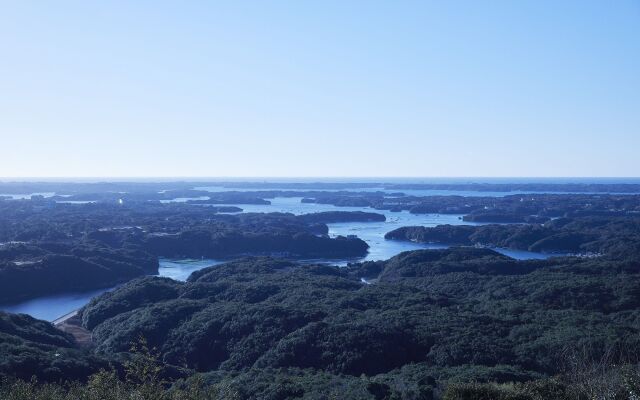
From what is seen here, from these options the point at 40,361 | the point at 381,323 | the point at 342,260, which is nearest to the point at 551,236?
the point at 342,260

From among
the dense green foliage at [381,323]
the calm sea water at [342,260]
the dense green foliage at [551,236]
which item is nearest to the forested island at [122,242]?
the calm sea water at [342,260]

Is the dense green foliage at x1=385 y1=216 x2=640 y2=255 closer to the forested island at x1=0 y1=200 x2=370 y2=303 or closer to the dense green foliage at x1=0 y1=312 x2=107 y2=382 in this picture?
the forested island at x1=0 y1=200 x2=370 y2=303

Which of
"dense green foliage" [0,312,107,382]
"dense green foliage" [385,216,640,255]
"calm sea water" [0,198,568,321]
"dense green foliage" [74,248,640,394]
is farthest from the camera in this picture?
"dense green foliage" [385,216,640,255]

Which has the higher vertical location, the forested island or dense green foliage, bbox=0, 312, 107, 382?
dense green foliage, bbox=0, 312, 107, 382

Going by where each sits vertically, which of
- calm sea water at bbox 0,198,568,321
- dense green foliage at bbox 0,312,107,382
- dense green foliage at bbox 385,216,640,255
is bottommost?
calm sea water at bbox 0,198,568,321

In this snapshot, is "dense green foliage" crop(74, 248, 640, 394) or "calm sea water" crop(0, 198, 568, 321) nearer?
"dense green foliage" crop(74, 248, 640, 394)

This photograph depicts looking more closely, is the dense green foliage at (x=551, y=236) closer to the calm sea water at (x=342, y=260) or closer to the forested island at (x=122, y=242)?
the calm sea water at (x=342, y=260)

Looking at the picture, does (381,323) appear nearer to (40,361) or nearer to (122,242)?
(40,361)

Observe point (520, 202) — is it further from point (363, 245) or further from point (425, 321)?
point (425, 321)

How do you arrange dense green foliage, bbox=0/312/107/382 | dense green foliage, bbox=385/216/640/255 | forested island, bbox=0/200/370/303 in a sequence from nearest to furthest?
dense green foliage, bbox=0/312/107/382
forested island, bbox=0/200/370/303
dense green foliage, bbox=385/216/640/255

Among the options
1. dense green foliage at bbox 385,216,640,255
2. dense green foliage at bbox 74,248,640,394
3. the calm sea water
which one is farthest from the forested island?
dense green foliage at bbox 74,248,640,394

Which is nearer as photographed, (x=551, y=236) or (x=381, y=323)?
(x=381, y=323)
